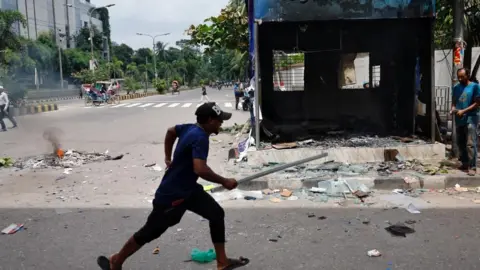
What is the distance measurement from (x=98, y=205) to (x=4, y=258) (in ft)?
6.09

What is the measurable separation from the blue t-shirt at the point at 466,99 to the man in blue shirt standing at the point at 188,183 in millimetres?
4370

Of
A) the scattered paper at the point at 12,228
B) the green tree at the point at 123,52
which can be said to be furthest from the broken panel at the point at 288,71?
the green tree at the point at 123,52

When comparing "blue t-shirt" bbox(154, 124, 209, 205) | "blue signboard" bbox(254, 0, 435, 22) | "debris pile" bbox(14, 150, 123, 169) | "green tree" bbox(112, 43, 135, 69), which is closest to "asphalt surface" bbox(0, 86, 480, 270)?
"blue t-shirt" bbox(154, 124, 209, 205)

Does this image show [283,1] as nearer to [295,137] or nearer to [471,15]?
[295,137]

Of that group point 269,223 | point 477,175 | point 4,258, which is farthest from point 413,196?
point 4,258

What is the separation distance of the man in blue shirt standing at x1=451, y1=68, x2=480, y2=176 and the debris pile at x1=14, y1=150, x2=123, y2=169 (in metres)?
6.15

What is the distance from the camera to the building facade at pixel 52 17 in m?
63.2

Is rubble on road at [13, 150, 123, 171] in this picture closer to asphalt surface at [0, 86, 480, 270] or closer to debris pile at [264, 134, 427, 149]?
asphalt surface at [0, 86, 480, 270]

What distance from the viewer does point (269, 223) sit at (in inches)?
196

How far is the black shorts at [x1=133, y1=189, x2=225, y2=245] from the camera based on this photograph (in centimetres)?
338

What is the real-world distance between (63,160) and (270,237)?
5.67 metres

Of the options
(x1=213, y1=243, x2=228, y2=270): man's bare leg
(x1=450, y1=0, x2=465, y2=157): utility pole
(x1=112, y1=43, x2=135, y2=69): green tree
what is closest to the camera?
(x1=213, y1=243, x2=228, y2=270): man's bare leg

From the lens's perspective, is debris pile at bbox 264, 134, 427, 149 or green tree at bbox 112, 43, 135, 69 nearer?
debris pile at bbox 264, 134, 427, 149

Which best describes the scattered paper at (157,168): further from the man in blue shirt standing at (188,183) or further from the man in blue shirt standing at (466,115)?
the man in blue shirt standing at (466,115)
